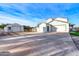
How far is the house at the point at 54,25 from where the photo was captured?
7.25 feet

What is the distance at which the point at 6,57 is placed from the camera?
2.21 m

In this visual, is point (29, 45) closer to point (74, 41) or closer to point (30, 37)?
point (30, 37)

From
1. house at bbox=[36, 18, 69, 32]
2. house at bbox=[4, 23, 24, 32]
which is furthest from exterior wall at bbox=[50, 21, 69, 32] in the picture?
house at bbox=[4, 23, 24, 32]

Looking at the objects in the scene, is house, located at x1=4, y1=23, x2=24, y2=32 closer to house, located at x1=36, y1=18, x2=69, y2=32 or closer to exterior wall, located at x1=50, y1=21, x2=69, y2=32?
house, located at x1=36, y1=18, x2=69, y2=32

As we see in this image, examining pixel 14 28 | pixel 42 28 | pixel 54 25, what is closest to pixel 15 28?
pixel 14 28

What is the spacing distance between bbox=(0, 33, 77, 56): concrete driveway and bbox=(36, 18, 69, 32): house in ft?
0.16

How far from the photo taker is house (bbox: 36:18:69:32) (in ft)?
7.25

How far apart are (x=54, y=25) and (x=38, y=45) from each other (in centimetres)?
25

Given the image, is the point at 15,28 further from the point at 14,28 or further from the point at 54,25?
the point at 54,25

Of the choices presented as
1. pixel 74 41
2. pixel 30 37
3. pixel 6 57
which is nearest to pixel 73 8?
pixel 74 41

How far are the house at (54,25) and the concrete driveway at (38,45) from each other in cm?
5

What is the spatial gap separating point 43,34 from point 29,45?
0.59 feet

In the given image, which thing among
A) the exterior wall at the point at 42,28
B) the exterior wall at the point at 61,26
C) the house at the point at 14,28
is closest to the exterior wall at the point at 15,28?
the house at the point at 14,28

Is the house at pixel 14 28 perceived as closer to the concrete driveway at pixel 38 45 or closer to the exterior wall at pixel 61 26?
the concrete driveway at pixel 38 45
